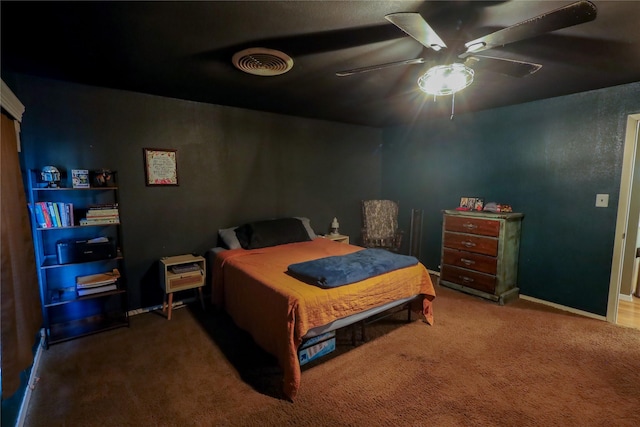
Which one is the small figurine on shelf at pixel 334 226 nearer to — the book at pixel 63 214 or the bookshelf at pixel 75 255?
the bookshelf at pixel 75 255

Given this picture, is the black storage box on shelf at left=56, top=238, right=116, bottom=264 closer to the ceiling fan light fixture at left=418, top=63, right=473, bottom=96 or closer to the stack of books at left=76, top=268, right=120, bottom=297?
the stack of books at left=76, top=268, right=120, bottom=297

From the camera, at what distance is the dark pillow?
3.31 m

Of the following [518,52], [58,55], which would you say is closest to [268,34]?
[58,55]

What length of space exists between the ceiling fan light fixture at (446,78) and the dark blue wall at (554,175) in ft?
6.31

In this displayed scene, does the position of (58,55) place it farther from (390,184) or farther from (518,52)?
(390,184)

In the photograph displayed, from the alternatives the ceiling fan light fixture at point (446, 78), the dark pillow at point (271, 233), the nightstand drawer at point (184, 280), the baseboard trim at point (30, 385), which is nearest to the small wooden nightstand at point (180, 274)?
the nightstand drawer at point (184, 280)

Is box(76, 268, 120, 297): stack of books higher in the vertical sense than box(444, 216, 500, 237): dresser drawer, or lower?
lower

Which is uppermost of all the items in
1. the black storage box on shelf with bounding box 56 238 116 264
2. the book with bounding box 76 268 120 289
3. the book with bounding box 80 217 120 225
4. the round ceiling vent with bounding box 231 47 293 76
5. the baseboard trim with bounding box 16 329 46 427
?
the round ceiling vent with bounding box 231 47 293 76

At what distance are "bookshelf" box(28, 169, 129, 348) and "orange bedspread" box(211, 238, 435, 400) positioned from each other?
957 mm

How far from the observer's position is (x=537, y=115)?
3260mm

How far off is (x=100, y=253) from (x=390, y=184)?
13.3 ft

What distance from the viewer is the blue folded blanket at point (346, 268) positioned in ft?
7.07

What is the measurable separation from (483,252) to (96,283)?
3.94m

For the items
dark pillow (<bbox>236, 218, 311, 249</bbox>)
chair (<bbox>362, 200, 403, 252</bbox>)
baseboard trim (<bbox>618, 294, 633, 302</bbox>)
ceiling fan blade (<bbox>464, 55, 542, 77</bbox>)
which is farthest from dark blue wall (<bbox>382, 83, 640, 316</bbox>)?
dark pillow (<bbox>236, 218, 311, 249</bbox>)
